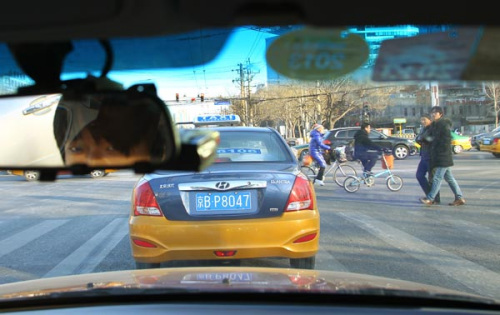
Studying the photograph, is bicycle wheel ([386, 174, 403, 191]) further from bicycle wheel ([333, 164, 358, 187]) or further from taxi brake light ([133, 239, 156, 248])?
taxi brake light ([133, 239, 156, 248])

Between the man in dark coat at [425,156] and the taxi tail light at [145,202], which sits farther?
the man in dark coat at [425,156]

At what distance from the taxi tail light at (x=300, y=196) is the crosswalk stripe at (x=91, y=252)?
2350 millimetres

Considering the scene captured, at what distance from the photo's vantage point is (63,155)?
2.23 meters

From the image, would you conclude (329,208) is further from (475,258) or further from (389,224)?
(475,258)

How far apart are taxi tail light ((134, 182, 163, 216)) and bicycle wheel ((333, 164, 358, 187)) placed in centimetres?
810

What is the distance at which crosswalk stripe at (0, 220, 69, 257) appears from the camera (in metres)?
6.38

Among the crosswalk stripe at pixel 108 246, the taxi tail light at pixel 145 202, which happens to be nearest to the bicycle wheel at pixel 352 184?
the crosswalk stripe at pixel 108 246

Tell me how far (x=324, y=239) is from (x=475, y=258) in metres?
1.86

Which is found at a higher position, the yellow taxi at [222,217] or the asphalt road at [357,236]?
the yellow taxi at [222,217]

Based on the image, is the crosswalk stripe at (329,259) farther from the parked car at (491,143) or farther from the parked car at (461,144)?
the parked car at (461,144)

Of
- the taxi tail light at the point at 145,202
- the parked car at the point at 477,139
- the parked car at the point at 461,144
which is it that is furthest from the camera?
the parked car at the point at 461,144

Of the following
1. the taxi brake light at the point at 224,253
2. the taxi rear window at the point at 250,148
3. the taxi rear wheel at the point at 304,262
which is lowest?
the taxi rear wheel at the point at 304,262

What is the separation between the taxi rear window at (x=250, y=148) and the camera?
16.5ft

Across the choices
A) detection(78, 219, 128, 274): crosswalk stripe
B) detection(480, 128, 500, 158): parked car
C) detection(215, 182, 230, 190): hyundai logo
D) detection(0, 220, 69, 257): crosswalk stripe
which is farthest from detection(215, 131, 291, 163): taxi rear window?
detection(480, 128, 500, 158): parked car
